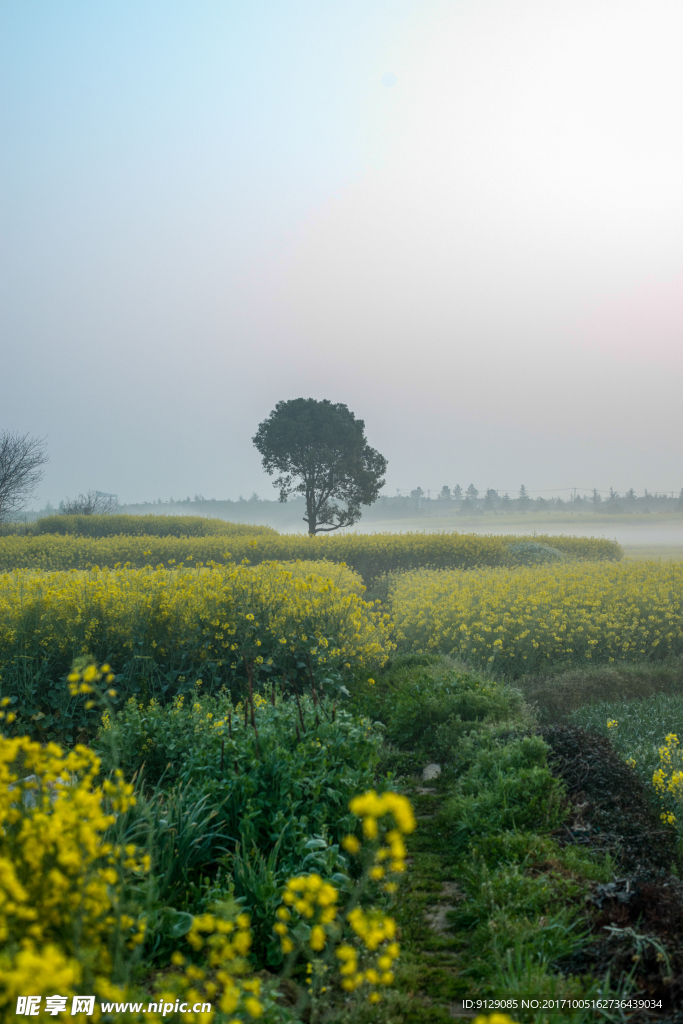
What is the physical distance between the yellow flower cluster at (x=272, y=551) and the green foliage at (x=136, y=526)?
6.64 meters

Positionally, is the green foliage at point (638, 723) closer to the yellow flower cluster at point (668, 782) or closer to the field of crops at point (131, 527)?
the yellow flower cluster at point (668, 782)

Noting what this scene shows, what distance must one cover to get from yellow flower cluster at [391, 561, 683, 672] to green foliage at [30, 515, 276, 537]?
17.0 metres

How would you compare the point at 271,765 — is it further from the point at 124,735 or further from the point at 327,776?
the point at 124,735

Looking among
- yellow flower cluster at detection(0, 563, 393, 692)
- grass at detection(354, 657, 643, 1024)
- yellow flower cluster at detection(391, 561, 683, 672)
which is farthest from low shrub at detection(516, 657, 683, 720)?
yellow flower cluster at detection(0, 563, 393, 692)

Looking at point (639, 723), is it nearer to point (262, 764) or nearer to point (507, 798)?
point (507, 798)

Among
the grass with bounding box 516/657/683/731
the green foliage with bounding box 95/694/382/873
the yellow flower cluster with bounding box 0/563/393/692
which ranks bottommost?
the grass with bounding box 516/657/683/731

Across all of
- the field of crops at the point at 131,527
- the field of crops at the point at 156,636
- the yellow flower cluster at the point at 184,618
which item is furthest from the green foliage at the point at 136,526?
the field of crops at the point at 156,636

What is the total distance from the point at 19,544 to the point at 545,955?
810 inches

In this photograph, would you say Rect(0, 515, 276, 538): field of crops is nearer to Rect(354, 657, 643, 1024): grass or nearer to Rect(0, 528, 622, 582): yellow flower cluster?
Rect(0, 528, 622, 582): yellow flower cluster

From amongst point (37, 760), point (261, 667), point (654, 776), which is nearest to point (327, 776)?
point (37, 760)

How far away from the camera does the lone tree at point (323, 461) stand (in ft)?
97.1

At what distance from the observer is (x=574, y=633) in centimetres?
974

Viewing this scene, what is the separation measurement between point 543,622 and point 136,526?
2220 centimetres

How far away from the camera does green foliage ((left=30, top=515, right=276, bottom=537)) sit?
27.6 m
